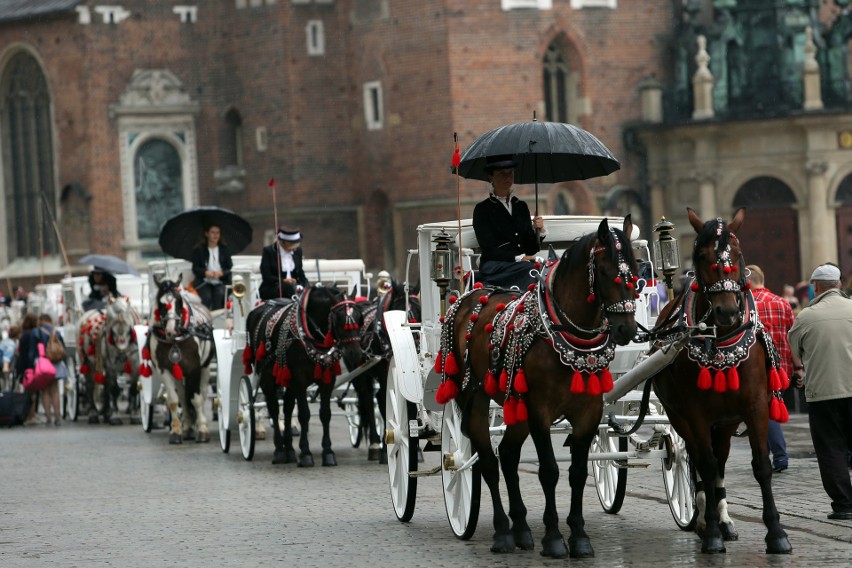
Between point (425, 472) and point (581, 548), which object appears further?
point (425, 472)

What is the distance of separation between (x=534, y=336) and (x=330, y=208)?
35.3 meters

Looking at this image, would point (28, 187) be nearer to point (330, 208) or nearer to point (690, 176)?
point (330, 208)

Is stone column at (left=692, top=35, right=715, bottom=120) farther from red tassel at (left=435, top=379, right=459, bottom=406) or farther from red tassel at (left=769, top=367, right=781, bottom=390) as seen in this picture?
red tassel at (left=769, top=367, right=781, bottom=390)

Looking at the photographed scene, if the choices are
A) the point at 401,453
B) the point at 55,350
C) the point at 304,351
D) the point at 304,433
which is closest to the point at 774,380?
the point at 401,453

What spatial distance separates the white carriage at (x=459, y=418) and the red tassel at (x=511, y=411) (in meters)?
0.76

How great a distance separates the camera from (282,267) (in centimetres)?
1827

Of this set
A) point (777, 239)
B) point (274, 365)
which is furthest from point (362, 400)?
point (777, 239)

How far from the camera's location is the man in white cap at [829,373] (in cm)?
1174

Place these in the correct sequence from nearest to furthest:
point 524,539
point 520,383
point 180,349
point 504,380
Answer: point 520,383, point 504,380, point 524,539, point 180,349

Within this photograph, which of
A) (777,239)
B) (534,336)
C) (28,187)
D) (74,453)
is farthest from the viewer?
(28,187)

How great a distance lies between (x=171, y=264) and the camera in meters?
23.6

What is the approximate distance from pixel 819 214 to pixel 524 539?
3147 cm

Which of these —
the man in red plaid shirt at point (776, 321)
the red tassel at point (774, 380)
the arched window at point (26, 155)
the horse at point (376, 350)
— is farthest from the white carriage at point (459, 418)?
the arched window at point (26, 155)

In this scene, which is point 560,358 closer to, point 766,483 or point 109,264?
point 766,483
